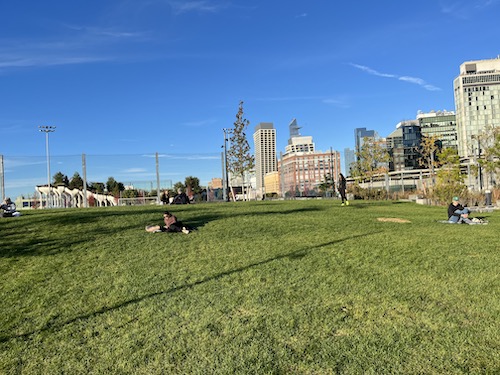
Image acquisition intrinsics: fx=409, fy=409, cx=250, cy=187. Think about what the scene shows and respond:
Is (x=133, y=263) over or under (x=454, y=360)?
over

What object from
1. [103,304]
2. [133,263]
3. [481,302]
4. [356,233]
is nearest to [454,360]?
[481,302]

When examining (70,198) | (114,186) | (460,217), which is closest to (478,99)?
(114,186)

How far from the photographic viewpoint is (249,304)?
20.0ft

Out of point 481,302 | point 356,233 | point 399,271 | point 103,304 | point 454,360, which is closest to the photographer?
point 454,360

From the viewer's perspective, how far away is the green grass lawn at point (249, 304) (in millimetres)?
4574

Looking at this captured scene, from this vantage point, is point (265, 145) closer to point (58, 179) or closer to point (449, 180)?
point (58, 179)

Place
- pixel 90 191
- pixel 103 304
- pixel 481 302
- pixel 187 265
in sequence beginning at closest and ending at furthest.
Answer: pixel 481 302 → pixel 103 304 → pixel 187 265 → pixel 90 191

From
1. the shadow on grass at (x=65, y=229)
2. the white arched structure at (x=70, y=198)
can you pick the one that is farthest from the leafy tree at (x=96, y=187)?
the shadow on grass at (x=65, y=229)

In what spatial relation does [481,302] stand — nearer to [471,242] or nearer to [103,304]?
[471,242]

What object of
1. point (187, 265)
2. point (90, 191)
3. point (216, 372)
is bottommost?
point (216, 372)

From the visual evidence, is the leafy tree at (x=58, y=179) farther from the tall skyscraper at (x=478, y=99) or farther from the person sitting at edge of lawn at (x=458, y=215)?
the tall skyscraper at (x=478, y=99)

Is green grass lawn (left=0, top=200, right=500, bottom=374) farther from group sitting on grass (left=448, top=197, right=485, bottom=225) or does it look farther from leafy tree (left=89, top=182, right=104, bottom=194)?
leafy tree (left=89, top=182, right=104, bottom=194)

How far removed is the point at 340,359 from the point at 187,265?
14.0ft

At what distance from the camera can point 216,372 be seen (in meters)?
4.35
